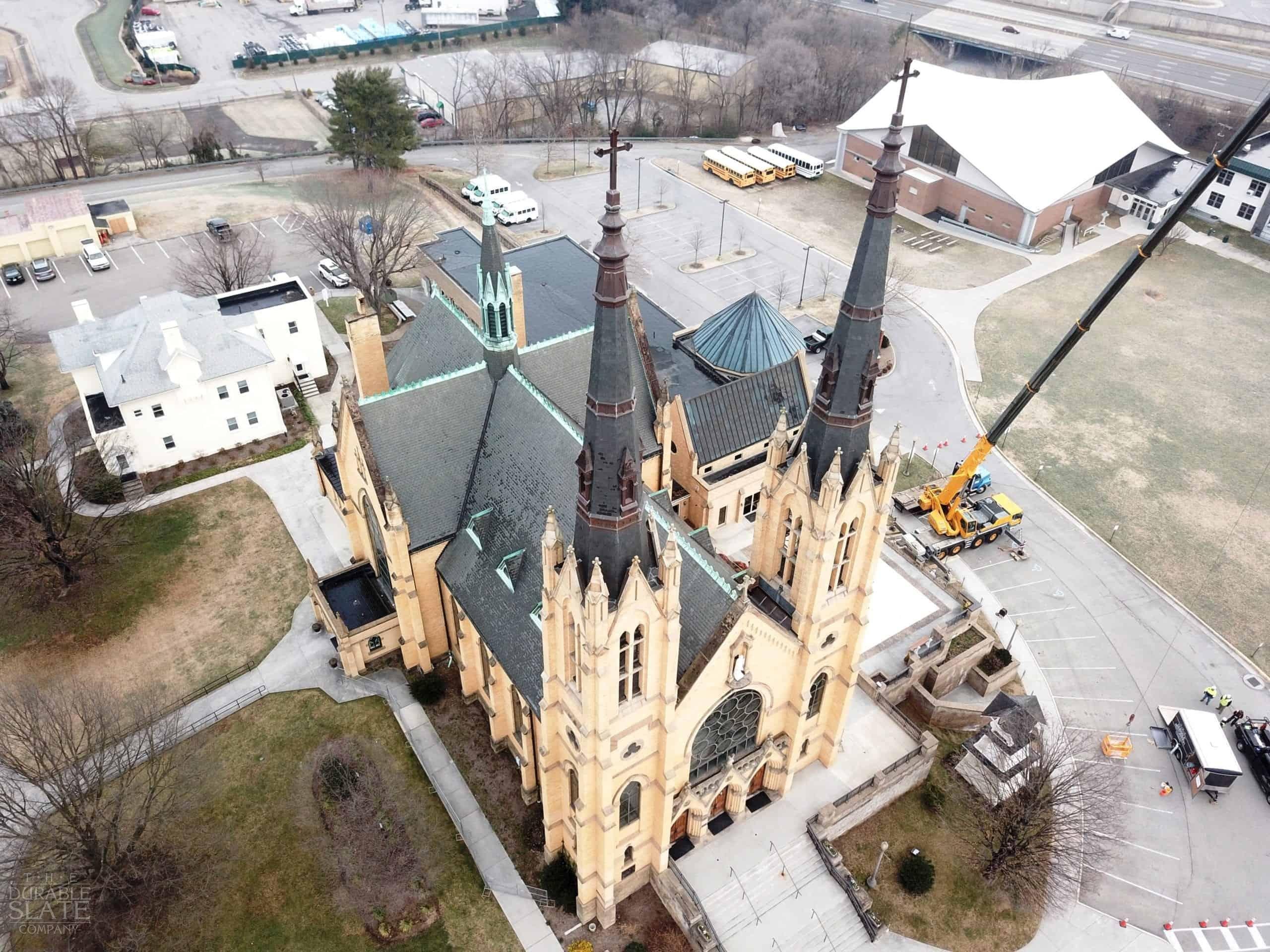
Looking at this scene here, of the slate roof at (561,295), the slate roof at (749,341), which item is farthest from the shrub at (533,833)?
the slate roof at (749,341)

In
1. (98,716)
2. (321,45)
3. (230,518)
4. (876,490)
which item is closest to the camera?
(876,490)

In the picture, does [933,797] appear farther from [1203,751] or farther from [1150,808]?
[1203,751]

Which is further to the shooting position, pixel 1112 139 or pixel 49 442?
pixel 1112 139

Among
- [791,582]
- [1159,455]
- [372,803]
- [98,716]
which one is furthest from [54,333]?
[1159,455]

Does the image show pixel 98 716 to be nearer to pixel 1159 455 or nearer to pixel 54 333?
pixel 54 333

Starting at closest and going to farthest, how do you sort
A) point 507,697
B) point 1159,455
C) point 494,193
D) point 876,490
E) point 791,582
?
point 876,490, point 791,582, point 507,697, point 1159,455, point 494,193

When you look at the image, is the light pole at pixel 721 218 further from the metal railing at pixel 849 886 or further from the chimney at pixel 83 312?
the metal railing at pixel 849 886
